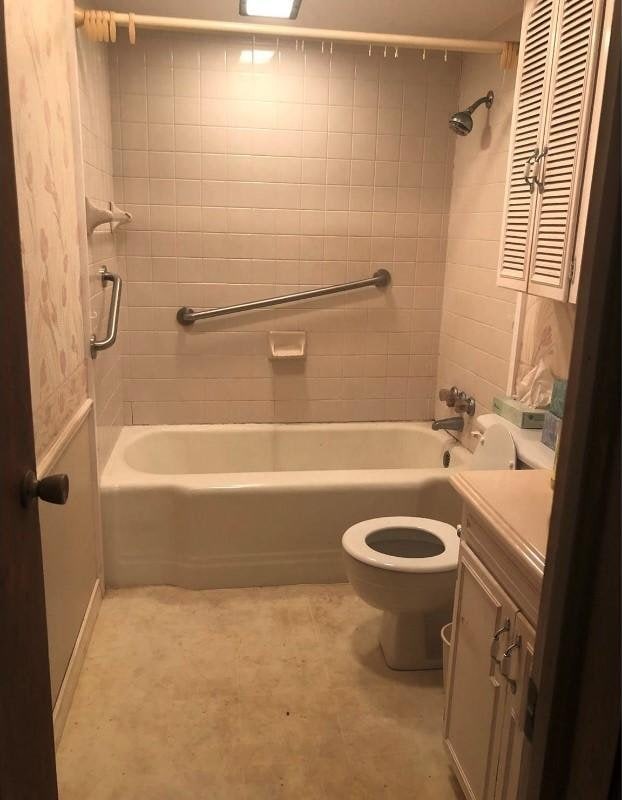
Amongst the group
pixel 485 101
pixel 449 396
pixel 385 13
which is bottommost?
pixel 449 396

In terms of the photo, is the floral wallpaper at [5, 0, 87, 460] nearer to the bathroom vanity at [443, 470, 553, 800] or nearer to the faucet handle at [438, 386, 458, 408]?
the bathroom vanity at [443, 470, 553, 800]

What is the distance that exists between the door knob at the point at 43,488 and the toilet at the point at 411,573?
117cm

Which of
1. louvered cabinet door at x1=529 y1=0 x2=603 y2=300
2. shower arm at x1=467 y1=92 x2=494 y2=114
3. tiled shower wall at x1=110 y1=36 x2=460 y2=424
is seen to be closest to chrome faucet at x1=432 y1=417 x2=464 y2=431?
tiled shower wall at x1=110 y1=36 x2=460 y2=424

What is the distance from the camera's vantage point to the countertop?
1187 millimetres

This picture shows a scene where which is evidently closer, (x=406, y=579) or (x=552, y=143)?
(x=552, y=143)

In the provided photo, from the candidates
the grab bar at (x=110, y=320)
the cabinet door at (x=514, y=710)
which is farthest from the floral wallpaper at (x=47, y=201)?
the cabinet door at (x=514, y=710)

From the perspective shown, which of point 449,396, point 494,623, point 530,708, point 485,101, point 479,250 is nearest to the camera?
point 530,708

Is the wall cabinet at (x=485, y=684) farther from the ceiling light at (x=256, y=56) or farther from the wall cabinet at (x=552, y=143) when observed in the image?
the ceiling light at (x=256, y=56)

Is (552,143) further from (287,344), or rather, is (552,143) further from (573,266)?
(287,344)

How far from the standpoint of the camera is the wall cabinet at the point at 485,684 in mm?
1224

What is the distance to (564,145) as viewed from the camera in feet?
5.65

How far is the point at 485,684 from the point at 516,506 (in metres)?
0.38

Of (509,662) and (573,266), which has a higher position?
(573,266)

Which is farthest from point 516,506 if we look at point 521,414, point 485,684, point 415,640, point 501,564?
point 415,640
